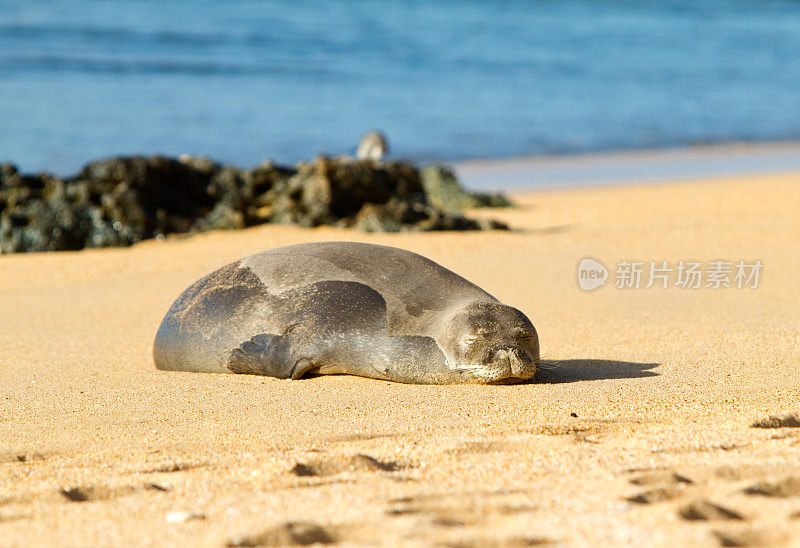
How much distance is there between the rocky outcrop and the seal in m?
3.64

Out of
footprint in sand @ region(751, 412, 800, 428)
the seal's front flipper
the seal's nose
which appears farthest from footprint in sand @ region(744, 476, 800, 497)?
the seal's front flipper

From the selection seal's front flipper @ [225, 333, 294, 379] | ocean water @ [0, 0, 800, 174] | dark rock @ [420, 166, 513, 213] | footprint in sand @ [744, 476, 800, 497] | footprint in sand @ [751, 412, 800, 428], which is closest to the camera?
footprint in sand @ [744, 476, 800, 497]

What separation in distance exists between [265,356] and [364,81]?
16444 mm

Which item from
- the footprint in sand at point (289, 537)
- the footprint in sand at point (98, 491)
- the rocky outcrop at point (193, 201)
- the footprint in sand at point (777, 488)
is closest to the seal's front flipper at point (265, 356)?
the footprint in sand at point (98, 491)

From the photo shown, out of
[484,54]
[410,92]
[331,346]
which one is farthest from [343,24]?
[331,346]

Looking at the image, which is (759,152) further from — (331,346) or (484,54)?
(331,346)

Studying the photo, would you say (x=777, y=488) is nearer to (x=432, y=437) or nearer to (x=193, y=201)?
(x=432, y=437)

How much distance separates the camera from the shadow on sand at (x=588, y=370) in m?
3.76

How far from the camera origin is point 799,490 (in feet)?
7.52

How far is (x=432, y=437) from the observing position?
293 centimetres

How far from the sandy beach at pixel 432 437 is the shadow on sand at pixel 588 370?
0.6 inches

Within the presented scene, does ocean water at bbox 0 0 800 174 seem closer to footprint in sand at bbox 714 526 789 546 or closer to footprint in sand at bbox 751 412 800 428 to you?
footprint in sand at bbox 751 412 800 428

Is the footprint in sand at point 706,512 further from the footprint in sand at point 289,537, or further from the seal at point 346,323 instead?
the seal at point 346,323

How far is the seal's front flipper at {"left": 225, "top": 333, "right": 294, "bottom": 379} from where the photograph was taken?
3.72 meters
